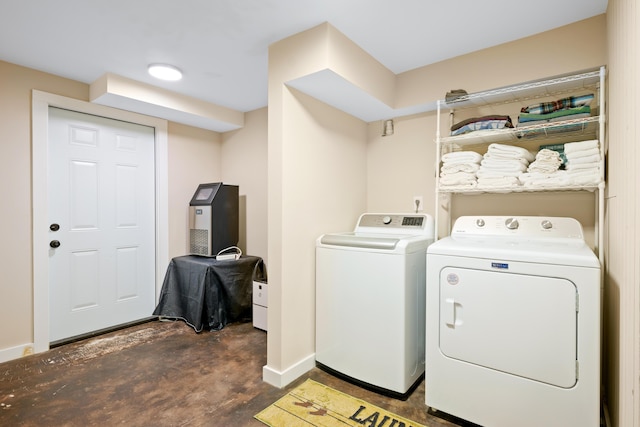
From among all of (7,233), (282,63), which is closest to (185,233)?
(7,233)

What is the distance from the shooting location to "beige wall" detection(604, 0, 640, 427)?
106cm

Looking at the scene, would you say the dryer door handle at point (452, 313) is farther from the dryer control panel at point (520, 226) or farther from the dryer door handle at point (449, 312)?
the dryer control panel at point (520, 226)

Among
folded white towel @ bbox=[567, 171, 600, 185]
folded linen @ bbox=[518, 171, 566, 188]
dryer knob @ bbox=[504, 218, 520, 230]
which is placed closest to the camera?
folded white towel @ bbox=[567, 171, 600, 185]

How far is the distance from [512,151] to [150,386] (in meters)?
2.71

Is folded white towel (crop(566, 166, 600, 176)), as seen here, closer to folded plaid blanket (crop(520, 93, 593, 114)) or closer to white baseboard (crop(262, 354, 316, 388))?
folded plaid blanket (crop(520, 93, 593, 114))

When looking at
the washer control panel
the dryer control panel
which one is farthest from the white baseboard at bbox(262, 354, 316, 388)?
the dryer control panel

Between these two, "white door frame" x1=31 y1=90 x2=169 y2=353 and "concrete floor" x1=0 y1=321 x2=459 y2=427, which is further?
"white door frame" x1=31 y1=90 x2=169 y2=353

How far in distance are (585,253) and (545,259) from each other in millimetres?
183

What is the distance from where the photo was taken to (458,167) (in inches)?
83.1

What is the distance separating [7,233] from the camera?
236 centimetres

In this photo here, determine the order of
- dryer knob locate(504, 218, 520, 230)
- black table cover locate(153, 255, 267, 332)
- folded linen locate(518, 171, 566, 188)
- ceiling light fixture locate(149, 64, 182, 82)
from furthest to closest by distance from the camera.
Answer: black table cover locate(153, 255, 267, 332) → ceiling light fixture locate(149, 64, 182, 82) → dryer knob locate(504, 218, 520, 230) → folded linen locate(518, 171, 566, 188)

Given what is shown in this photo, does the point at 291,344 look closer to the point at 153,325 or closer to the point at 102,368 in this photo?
the point at 102,368

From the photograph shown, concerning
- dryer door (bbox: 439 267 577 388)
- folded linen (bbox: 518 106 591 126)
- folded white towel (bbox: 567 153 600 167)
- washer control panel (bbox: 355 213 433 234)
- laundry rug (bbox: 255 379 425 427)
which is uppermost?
folded linen (bbox: 518 106 591 126)

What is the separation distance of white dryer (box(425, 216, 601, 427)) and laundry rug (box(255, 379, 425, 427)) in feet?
0.93
